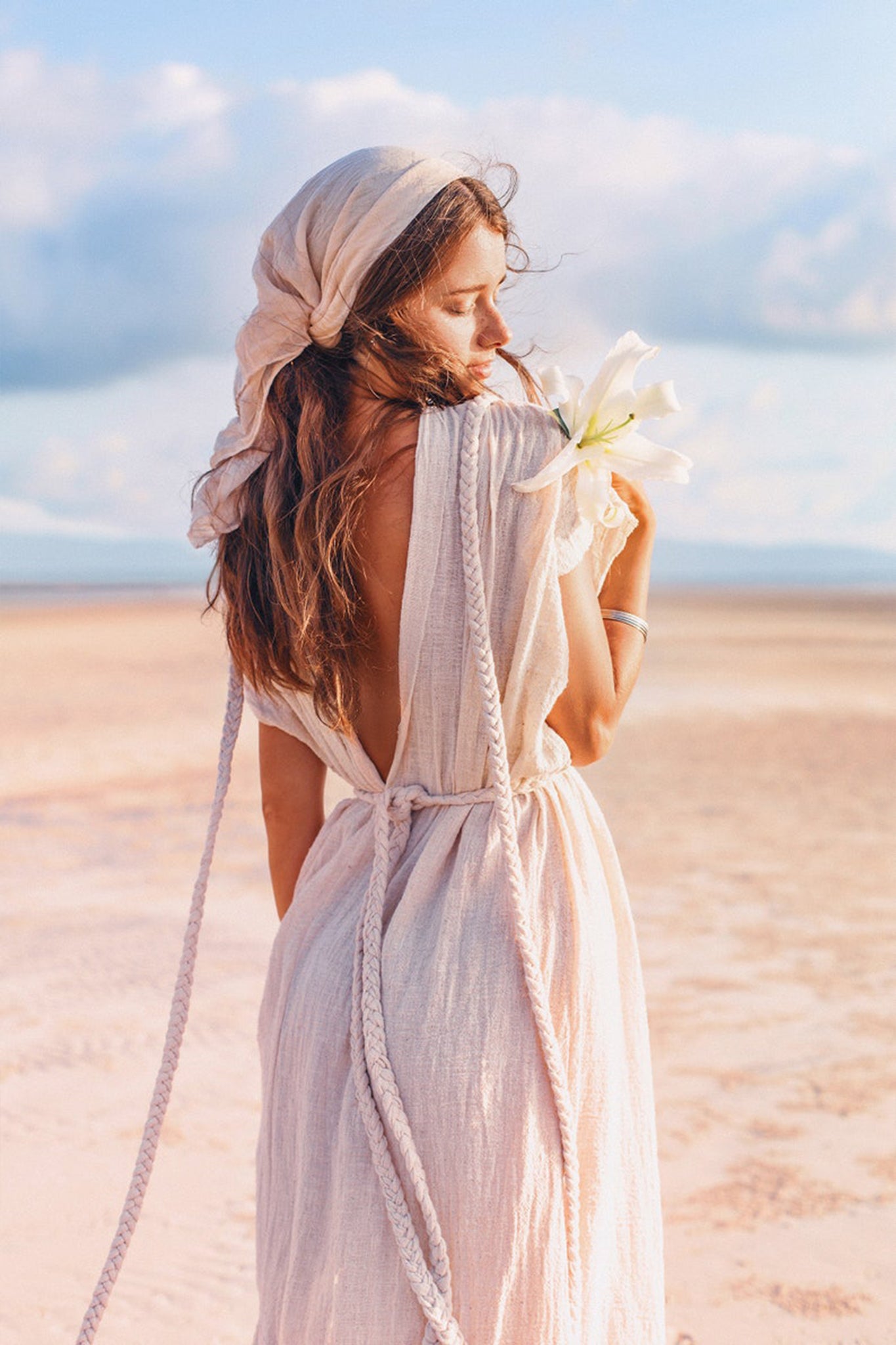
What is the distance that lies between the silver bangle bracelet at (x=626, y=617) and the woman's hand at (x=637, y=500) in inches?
4.6

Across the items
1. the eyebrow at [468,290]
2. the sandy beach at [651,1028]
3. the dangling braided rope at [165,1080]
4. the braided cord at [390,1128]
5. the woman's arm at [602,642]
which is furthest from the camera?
the sandy beach at [651,1028]

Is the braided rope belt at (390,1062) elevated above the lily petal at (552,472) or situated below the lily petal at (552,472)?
below

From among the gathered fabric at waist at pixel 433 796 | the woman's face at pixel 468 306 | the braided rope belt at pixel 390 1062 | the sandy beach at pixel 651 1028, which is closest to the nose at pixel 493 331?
the woman's face at pixel 468 306

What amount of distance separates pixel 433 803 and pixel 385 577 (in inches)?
12.1

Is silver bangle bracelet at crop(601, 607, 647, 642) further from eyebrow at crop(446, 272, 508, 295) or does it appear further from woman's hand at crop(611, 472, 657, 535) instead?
eyebrow at crop(446, 272, 508, 295)

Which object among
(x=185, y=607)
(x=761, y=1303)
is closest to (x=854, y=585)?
(x=185, y=607)

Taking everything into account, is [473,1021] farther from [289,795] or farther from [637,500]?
[637,500]

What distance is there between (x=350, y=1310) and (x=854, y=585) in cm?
8253

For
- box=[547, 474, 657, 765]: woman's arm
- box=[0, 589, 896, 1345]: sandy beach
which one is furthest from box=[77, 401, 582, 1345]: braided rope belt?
box=[0, 589, 896, 1345]: sandy beach

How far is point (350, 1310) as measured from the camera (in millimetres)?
1606

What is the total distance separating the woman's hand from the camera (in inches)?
72.4

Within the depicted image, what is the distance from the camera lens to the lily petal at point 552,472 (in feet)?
5.21

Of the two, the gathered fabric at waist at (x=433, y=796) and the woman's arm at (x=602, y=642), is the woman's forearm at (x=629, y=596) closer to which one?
the woman's arm at (x=602, y=642)

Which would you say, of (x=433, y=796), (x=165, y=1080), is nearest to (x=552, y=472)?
(x=433, y=796)
